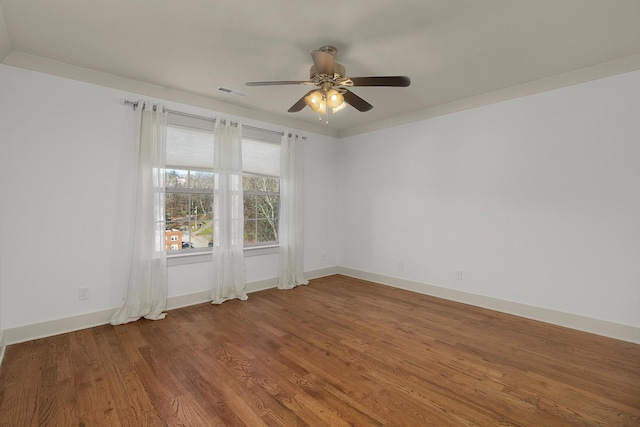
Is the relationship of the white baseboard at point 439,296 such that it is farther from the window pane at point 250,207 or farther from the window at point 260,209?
the window pane at point 250,207

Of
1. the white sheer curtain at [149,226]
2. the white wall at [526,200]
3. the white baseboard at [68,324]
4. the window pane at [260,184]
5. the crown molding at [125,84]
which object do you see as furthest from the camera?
the window pane at [260,184]

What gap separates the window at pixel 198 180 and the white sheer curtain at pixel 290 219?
10.0 inches

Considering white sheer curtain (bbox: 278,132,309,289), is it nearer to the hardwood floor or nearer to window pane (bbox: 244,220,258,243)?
window pane (bbox: 244,220,258,243)

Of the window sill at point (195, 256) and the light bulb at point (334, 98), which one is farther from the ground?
the light bulb at point (334, 98)

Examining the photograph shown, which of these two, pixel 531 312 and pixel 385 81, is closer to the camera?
pixel 385 81

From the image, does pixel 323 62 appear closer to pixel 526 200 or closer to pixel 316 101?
pixel 316 101

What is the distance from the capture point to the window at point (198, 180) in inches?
145

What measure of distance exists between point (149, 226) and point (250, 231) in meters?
1.46

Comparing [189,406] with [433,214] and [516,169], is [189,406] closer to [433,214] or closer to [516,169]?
[433,214]

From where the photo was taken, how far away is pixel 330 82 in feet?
8.33

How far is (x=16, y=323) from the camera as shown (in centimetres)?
267

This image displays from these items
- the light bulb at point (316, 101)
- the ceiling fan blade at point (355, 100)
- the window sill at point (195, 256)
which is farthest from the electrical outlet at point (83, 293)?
the ceiling fan blade at point (355, 100)

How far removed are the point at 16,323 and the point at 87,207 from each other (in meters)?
1.19

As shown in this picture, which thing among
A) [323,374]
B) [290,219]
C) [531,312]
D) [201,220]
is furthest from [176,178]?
[531,312]
